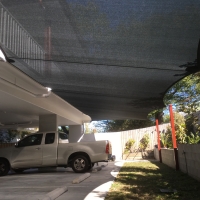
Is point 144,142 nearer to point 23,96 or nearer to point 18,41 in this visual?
point 23,96

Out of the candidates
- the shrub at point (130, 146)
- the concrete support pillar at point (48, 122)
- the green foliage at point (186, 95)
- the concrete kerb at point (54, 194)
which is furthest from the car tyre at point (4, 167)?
the green foliage at point (186, 95)

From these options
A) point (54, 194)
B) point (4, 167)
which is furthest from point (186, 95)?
point (54, 194)

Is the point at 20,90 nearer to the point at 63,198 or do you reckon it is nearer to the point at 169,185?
the point at 63,198

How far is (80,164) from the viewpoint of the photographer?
10.7 metres

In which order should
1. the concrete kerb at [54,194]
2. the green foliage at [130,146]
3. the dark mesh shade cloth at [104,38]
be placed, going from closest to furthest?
1. the dark mesh shade cloth at [104,38]
2. the concrete kerb at [54,194]
3. the green foliage at [130,146]

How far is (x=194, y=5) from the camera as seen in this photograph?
3650 mm

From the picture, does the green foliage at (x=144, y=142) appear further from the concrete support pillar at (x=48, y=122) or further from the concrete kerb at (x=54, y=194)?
the concrete kerb at (x=54, y=194)

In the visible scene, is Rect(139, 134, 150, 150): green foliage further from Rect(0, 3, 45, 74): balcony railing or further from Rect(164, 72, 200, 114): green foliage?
Rect(0, 3, 45, 74): balcony railing

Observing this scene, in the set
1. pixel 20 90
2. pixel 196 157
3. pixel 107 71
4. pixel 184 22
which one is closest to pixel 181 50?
pixel 184 22

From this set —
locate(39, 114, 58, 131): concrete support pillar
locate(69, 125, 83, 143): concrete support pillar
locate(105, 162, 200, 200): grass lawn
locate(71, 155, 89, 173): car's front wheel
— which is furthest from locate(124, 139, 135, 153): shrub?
locate(105, 162, 200, 200): grass lawn

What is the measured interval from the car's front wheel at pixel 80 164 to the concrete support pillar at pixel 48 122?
262 centimetres

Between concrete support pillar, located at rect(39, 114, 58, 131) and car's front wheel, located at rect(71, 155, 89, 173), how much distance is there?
8.61ft

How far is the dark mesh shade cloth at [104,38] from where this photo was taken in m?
3.88

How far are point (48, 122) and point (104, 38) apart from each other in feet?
29.4
